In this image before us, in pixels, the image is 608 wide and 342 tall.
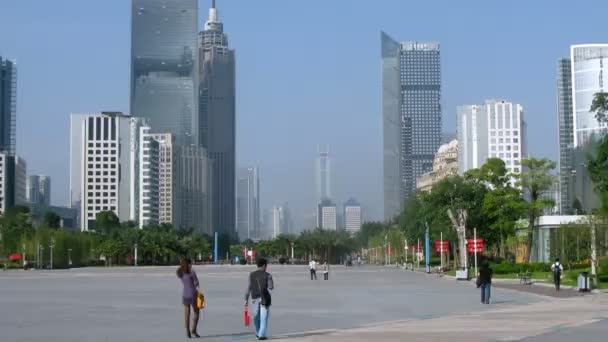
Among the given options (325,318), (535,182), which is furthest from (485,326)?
(535,182)

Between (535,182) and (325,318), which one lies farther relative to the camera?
(535,182)

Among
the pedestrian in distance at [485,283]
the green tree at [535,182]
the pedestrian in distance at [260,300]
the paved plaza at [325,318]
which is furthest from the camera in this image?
the green tree at [535,182]

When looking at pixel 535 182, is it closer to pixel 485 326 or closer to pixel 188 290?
pixel 485 326

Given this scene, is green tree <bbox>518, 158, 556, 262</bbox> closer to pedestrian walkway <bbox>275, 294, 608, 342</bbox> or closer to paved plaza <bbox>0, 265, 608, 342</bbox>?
paved plaza <bbox>0, 265, 608, 342</bbox>

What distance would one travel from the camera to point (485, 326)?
907 inches

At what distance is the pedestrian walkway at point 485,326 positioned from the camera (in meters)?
20.2

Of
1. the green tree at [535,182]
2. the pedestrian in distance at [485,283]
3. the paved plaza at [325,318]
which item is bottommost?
the paved plaza at [325,318]

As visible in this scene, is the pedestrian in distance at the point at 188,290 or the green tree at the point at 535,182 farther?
the green tree at the point at 535,182

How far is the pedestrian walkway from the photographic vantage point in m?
20.2

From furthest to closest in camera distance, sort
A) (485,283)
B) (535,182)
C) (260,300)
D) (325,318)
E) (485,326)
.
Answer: (535,182) < (485,283) < (325,318) < (485,326) < (260,300)

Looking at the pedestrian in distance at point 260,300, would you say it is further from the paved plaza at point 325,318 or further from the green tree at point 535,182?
the green tree at point 535,182

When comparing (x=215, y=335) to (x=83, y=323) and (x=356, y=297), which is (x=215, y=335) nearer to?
(x=83, y=323)

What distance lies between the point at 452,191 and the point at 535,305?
60923 millimetres

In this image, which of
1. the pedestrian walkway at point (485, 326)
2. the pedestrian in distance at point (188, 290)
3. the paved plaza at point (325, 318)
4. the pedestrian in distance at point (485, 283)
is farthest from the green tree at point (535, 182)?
the pedestrian in distance at point (188, 290)
